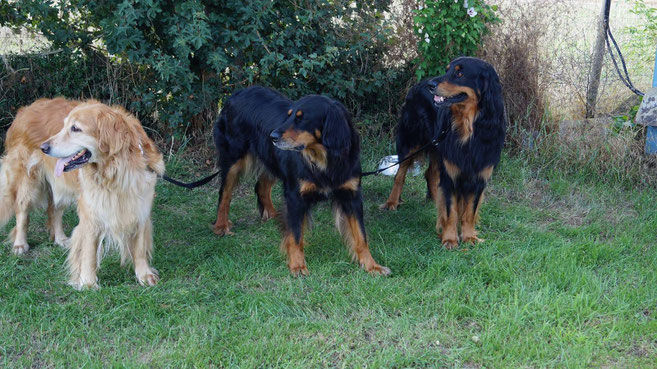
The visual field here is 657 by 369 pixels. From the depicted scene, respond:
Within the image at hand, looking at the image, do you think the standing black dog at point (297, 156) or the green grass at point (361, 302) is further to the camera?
the standing black dog at point (297, 156)

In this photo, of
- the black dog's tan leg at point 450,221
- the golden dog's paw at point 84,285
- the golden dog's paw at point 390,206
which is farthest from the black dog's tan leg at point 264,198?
the golden dog's paw at point 84,285

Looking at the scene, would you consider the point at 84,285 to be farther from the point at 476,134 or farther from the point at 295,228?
the point at 476,134

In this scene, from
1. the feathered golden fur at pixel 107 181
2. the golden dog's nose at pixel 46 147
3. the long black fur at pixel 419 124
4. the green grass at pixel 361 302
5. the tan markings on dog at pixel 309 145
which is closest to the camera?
the green grass at pixel 361 302

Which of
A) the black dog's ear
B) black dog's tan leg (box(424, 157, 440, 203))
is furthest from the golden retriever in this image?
black dog's tan leg (box(424, 157, 440, 203))

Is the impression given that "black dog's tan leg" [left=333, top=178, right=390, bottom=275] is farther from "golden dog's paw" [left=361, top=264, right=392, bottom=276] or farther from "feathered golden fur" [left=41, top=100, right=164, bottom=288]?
"feathered golden fur" [left=41, top=100, right=164, bottom=288]

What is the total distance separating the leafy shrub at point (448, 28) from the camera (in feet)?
20.4

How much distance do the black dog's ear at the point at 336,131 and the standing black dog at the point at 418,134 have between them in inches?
44.0

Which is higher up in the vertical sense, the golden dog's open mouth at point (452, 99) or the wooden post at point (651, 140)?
the golden dog's open mouth at point (452, 99)

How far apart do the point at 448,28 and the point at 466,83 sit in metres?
2.02

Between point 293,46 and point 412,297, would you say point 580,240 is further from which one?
point 293,46

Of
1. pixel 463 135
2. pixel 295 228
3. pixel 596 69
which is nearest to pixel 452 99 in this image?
pixel 463 135

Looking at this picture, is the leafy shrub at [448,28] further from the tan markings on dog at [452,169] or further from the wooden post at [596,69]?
the tan markings on dog at [452,169]

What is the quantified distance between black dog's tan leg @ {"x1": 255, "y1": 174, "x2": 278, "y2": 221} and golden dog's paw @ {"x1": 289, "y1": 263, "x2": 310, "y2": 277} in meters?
1.21

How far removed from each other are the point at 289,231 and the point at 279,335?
1067mm
